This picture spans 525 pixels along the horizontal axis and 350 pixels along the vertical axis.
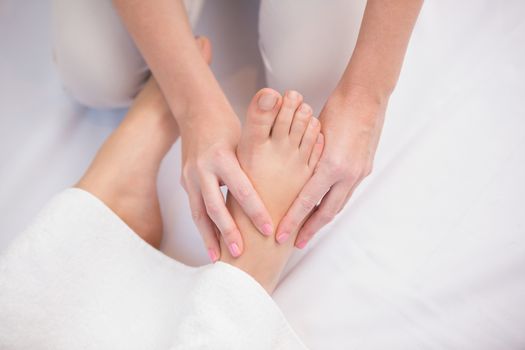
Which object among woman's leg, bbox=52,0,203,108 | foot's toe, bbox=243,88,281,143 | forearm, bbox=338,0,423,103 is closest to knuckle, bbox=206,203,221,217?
foot's toe, bbox=243,88,281,143

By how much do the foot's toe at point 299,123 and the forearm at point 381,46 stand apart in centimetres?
7

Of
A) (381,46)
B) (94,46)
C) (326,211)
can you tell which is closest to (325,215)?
(326,211)

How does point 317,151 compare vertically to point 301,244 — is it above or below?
above

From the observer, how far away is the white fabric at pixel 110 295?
0.59 metres

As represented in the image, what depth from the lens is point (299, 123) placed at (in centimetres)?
68

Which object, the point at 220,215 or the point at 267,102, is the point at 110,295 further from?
the point at 267,102

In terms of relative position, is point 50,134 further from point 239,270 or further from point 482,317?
point 482,317

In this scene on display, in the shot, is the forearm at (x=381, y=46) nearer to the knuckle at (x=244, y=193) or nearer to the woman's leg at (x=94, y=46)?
the knuckle at (x=244, y=193)

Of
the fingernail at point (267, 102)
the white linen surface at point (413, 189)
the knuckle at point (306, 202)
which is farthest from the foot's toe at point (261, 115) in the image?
the white linen surface at point (413, 189)

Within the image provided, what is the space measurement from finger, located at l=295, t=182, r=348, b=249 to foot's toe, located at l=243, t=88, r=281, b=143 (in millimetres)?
126

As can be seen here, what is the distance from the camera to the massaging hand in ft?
2.10

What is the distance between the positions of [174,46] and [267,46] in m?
0.20

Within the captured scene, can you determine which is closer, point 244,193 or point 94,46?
Answer: point 244,193

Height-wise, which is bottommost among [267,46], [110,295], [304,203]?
[110,295]
